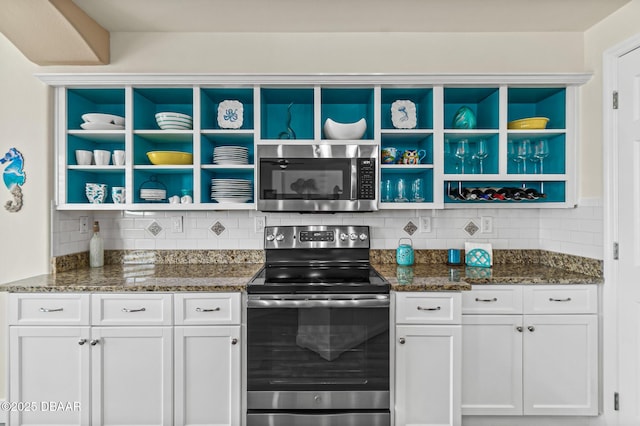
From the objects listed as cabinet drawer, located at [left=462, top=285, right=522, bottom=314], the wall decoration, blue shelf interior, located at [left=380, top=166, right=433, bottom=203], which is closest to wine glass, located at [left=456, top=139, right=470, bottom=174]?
blue shelf interior, located at [left=380, top=166, right=433, bottom=203]

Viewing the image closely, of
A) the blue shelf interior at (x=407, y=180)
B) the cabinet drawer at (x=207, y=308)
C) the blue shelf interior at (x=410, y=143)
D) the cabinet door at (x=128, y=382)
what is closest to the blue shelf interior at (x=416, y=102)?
the blue shelf interior at (x=410, y=143)

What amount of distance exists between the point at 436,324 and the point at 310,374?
2.33 ft

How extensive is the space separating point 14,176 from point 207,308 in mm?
1483

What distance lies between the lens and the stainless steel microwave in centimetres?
238

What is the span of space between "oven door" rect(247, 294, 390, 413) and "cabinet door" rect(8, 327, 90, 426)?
87 cm

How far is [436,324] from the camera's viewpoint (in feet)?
6.77

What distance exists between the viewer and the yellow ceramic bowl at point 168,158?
2457 mm

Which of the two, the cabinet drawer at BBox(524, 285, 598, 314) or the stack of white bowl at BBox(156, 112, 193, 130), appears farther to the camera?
the stack of white bowl at BBox(156, 112, 193, 130)

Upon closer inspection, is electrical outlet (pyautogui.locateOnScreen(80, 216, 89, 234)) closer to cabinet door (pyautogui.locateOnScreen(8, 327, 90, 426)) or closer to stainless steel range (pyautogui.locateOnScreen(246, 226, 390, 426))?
cabinet door (pyautogui.locateOnScreen(8, 327, 90, 426))

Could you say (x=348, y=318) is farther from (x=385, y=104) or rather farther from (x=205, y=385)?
(x=385, y=104)

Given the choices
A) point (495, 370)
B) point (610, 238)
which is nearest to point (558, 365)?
point (495, 370)

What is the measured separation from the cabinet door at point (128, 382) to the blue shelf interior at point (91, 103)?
1.35 metres

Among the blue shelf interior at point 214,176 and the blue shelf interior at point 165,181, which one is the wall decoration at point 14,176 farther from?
the blue shelf interior at point 214,176

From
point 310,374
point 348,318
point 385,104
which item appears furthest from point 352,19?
point 310,374
